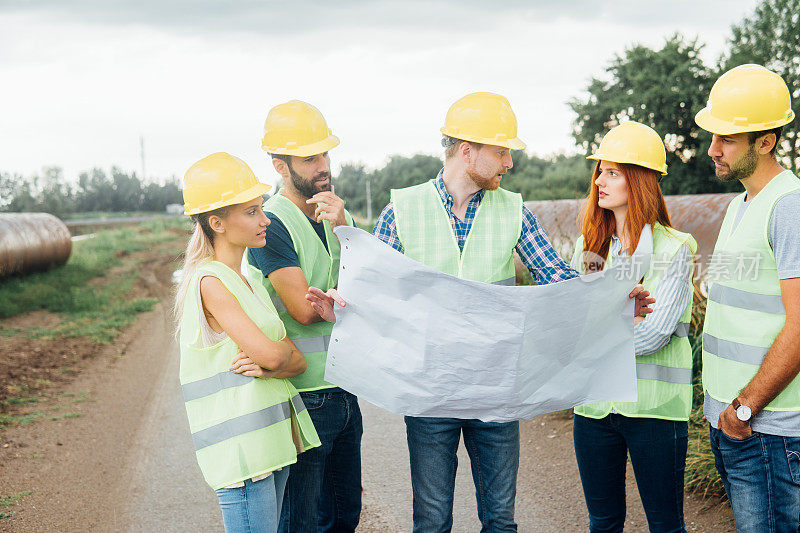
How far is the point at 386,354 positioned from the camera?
2.70m

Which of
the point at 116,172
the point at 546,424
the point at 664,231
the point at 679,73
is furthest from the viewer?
the point at 116,172

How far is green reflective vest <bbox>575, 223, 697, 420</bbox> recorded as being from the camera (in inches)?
120

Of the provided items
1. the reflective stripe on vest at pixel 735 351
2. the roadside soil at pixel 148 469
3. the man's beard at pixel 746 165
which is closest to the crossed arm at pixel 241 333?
the reflective stripe on vest at pixel 735 351

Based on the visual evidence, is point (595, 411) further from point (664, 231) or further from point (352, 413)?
point (352, 413)

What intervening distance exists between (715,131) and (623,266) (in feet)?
2.15

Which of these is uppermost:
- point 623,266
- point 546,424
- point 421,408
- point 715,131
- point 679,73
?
point 679,73

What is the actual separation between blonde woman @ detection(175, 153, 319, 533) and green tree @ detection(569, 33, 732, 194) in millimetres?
25858

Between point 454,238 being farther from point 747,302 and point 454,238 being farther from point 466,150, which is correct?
point 747,302

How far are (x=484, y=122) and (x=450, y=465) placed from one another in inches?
57.6

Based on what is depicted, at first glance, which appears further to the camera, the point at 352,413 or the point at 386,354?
the point at 352,413

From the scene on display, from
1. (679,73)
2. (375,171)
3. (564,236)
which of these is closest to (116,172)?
(375,171)

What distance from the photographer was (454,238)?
2.96 metres

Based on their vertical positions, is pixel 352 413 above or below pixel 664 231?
below

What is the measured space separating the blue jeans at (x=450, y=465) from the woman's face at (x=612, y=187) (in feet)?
3.65
